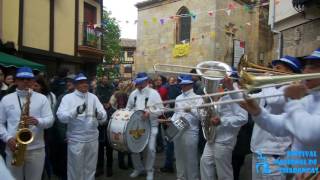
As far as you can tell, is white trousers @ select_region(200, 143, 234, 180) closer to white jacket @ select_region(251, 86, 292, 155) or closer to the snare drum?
the snare drum

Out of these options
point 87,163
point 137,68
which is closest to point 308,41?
point 87,163

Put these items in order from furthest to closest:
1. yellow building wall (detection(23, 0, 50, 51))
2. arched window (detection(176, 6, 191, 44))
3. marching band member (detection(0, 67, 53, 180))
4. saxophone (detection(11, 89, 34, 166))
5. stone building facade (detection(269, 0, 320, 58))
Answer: arched window (detection(176, 6, 191, 44))
yellow building wall (detection(23, 0, 50, 51))
stone building facade (detection(269, 0, 320, 58))
marching band member (detection(0, 67, 53, 180))
saxophone (detection(11, 89, 34, 166))

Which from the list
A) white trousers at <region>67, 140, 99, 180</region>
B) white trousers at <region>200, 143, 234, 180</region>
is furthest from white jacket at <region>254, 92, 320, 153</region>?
white trousers at <region>67, 140, 99, 180</region>

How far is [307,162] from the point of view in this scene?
2.96 meters

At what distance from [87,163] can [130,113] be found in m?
1.11

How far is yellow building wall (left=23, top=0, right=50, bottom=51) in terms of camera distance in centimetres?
1560

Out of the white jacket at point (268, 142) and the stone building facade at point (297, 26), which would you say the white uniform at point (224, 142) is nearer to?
the white jacket at point (268, 142)

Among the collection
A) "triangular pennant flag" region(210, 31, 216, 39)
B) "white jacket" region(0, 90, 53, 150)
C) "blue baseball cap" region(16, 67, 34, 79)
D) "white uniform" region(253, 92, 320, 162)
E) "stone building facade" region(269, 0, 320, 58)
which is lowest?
"white jacket" region(0, 90, 53, 150)

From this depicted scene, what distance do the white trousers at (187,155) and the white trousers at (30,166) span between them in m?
2.28

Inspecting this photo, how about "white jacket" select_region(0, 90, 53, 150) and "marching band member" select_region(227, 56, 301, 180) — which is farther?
"white jacket" select_region(0, 90, 53, 150)

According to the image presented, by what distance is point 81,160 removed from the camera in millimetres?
5785

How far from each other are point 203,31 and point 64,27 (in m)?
8.37

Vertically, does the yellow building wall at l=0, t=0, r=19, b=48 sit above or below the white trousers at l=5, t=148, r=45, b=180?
above

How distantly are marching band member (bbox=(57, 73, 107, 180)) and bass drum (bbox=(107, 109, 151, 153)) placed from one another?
497 millimetres
